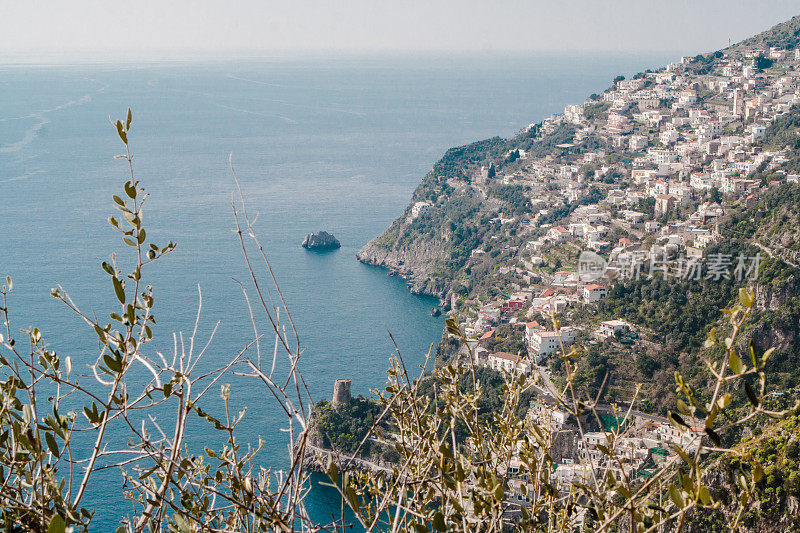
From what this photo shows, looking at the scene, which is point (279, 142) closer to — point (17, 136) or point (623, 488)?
point (17, 136)

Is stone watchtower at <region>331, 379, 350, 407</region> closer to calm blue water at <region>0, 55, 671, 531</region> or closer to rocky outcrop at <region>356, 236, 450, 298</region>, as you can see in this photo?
calm blue water at <region>0, 55, 671, 531</region>

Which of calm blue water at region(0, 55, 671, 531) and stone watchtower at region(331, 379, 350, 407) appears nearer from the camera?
stone watchtower at region(331, 379, 350, 407)

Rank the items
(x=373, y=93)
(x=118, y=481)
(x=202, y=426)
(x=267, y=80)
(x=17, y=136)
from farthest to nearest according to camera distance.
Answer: (x=267, y=80) → (x=373, y=93) → (x=17, y=136) → (x=202, y=426) → (x=118, y=481)

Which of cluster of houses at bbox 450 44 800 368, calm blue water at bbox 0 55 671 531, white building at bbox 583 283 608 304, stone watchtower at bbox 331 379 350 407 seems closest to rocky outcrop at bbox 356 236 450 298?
calm blue water at bbox 0 55 671 531

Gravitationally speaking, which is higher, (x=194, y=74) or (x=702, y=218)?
(x=194, y=74)

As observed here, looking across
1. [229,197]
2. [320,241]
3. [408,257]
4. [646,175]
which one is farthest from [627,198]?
[229,197]

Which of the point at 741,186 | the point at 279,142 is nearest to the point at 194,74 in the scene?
the point at 279,142
